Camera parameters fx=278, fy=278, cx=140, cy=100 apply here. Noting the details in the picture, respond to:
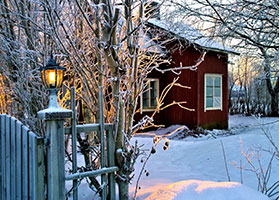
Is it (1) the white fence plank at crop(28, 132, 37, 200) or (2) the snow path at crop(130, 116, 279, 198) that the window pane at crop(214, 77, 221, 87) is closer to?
(2) the snow path at crop(130, 116, 279, 198)

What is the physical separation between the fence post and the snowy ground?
1.34 meters

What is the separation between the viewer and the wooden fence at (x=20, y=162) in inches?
91.7

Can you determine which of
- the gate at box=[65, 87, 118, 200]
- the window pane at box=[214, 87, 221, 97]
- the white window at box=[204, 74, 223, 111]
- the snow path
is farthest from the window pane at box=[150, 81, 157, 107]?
the gate at box=[65, 87, 118, 200]

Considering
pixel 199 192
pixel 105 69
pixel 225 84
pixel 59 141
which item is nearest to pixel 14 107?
pixel 105 69

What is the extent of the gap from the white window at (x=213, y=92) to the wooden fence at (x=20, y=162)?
10.6m

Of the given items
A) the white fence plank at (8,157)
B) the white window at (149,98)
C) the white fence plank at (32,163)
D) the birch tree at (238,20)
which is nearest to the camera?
the white fence plank at (32,163)

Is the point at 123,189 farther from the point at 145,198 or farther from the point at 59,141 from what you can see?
the point at 59,141

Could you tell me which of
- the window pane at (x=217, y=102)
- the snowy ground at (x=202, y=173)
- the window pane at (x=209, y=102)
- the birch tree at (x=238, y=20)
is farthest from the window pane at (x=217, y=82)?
the birch tree at (x=238, y=20)

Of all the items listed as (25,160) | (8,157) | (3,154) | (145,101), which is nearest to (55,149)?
(25,160)

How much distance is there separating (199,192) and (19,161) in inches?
79.3

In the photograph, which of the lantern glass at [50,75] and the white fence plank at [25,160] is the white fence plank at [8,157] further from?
the lantern glass at [50,75]

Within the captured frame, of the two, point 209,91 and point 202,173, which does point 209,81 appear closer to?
point 209,91

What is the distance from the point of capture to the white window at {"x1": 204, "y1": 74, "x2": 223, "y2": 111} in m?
12.7

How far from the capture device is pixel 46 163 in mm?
2387
